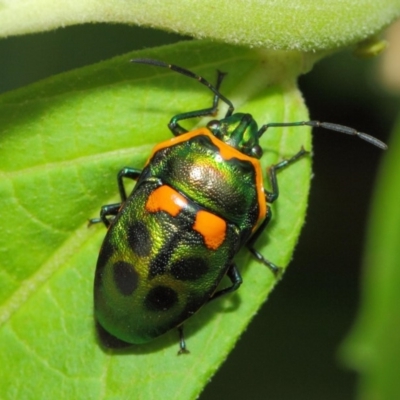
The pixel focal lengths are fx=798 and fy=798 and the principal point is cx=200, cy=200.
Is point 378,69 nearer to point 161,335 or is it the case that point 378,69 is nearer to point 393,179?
point 393,179

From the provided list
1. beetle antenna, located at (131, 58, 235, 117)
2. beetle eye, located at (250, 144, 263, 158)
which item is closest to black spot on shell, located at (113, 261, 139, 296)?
beetle eye, located at (250, 144, 263, 158)

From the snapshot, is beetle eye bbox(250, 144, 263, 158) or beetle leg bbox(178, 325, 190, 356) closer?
beetle leg bbox(178, 325, 190, 356)

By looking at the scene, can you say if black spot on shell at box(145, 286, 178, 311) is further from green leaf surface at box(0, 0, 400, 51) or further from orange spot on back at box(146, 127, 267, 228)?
green leaf surface at box(0, 0, 400, 51)

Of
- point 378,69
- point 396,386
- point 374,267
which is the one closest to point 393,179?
point 374,267

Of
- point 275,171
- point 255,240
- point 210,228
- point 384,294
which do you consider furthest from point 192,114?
point 384,294

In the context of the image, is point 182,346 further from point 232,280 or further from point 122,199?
point 122,199

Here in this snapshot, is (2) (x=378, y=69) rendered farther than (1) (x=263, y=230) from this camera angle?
Yes

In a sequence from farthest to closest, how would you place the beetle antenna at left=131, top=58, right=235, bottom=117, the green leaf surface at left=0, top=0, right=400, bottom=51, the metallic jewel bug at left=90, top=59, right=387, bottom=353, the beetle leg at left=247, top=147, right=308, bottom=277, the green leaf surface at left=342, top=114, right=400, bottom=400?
1. the metallic jewel bug at left=90, top=59, right=387, bottom=353
2. the beetle leg at left=247, top=147, right=308, bottom=277
3. the beetle antenna at left=131, top=58, right=235, bottom=117
4. the green leaf surface at left=342, top=114, right=400, bottom=400
5. the green leaf surface at left=0, top=0, right=400, bottom=51
